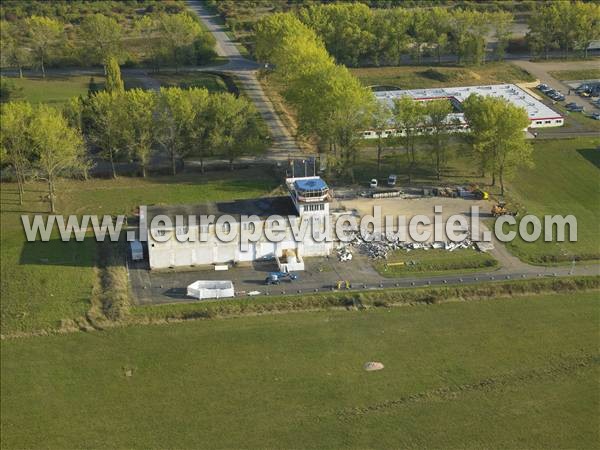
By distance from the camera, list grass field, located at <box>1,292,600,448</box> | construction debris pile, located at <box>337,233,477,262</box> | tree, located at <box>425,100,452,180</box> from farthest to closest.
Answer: tree, located at <box>425,100,452,180</box>
construction debris pile, located at <box>337,233,477,262</box>
grass field, located at <box>1,292,600,448</box>

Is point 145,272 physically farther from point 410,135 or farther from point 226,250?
point 410,135

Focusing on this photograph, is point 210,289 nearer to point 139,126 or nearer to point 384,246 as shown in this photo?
point 384,246

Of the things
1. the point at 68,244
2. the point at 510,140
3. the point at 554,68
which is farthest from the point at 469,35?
the point at 68,244

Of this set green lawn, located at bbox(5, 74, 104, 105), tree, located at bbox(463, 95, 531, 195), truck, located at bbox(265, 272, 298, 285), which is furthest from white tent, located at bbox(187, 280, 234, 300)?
green lawn, located at bbox(5, 74, 104, 105)

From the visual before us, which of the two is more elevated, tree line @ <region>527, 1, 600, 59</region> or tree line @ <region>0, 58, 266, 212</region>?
tree line @ <region>527, 1, 600, 59</region>

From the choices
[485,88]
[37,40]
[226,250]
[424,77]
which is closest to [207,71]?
[37,40]

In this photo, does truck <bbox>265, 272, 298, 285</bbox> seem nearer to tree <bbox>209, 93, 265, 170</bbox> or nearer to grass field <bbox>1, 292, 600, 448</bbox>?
grass field <bbox>1, 292, 600, 448</bbox>
